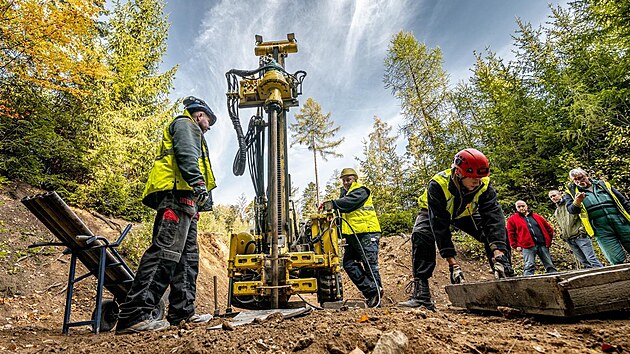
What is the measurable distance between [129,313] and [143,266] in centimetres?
39

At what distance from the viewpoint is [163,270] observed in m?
2.96

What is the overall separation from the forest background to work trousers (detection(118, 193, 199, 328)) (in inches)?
179

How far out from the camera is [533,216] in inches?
258

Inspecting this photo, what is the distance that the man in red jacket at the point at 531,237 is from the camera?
6.38 meters

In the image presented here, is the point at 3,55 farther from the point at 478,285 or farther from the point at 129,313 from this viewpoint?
the point at 478,285

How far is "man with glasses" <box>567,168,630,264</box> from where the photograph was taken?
190 inches

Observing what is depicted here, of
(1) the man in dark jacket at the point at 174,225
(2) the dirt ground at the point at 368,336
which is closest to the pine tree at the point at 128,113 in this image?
(2) the dirt ground at the point at 368,336

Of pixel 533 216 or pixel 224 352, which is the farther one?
pixel 533 216

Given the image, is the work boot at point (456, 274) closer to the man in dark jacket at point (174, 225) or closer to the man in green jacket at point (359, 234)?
the man in green jacket at point (359, 234)

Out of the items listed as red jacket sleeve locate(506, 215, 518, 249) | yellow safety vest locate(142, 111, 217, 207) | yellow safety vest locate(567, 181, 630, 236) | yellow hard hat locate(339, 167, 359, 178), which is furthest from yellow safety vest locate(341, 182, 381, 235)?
yellow safety vest locate(567, 181, 630, 236)

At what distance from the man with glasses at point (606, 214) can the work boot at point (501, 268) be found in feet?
9.67

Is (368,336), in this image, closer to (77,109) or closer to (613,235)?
(613,235)

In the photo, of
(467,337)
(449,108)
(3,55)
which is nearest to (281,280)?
(467,337)

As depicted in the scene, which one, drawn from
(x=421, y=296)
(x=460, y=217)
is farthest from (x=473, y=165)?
(x=421, y=296)
